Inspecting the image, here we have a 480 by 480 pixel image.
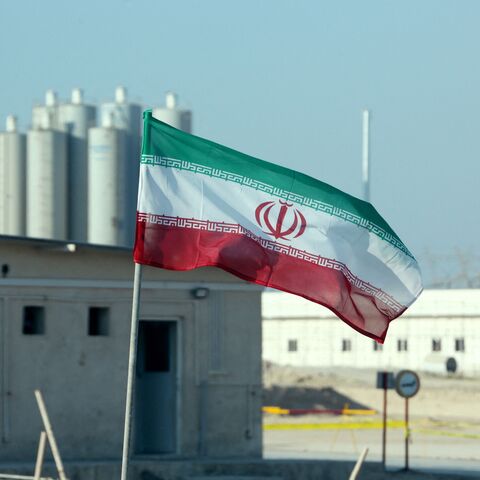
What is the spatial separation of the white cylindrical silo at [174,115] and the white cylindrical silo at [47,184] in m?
5.77

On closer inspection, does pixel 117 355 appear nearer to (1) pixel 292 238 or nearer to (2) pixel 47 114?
(1) pixel 292 238

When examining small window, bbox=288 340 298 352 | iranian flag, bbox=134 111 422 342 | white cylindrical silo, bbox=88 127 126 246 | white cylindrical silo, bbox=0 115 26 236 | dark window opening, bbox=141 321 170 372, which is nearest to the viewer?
iranian flag, bbox=134 111 422 342

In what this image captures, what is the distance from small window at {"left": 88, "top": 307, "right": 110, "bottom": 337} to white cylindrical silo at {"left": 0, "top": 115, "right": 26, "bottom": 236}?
141 feet

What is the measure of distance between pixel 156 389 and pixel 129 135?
46320 mm

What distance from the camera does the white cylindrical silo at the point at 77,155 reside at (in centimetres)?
6606

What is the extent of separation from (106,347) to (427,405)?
2916 centimetres

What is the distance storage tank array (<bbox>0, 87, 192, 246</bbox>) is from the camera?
216 feet

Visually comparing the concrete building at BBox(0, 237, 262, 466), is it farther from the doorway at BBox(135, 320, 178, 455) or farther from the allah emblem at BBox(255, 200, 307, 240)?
the allah emblem at BBox(255, 200, 307, 240)

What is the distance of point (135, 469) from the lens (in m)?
22.5

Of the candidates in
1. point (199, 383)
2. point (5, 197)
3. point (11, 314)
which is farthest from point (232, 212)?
point (5, 197)

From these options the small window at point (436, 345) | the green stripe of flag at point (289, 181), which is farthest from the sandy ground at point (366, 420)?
the green stripe of flag at point (289, 181)

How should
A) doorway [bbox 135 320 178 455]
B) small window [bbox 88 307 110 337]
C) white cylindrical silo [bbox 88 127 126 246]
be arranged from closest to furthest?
small window [bbox 88 307 110 337] < doorway [bbox 135 320 178 455] < white cylindrical silo [bbox 88 127 126 246]

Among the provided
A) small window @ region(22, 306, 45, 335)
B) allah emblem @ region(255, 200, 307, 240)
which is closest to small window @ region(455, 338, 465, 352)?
small window @ region(22, 306, 45, 335)

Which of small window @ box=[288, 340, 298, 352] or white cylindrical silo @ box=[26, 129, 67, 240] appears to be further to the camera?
white cylindrical silo @ box=[26, 129, 67, 240]
